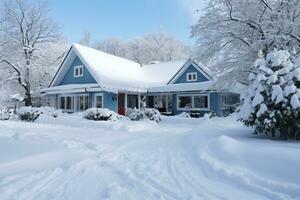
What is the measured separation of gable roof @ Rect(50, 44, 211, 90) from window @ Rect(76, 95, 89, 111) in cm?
251

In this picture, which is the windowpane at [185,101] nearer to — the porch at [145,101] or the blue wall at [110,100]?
the porch at [145,101]

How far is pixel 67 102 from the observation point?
92.8 feet

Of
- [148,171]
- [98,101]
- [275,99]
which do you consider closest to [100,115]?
[98,101]

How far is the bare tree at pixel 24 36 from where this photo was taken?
1246 inches

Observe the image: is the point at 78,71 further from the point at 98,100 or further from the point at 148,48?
the point at 148,48

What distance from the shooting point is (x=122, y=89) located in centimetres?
2509

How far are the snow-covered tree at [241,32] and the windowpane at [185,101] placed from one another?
28.7ft

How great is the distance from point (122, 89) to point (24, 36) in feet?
48.1

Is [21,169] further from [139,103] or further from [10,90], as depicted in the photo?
[10,90]

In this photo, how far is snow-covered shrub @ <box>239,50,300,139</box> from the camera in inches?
350

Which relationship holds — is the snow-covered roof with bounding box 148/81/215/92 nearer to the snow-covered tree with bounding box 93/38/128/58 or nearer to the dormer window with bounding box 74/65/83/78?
the dormer window with bounding box 74/65/83/78

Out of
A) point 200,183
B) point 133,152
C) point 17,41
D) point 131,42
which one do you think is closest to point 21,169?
point 133,152

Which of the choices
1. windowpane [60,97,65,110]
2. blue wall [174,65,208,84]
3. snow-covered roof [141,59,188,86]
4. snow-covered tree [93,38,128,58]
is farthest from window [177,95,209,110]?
snow-covered tree [93,38,128,58]

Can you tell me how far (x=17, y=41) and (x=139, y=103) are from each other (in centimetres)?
1455
